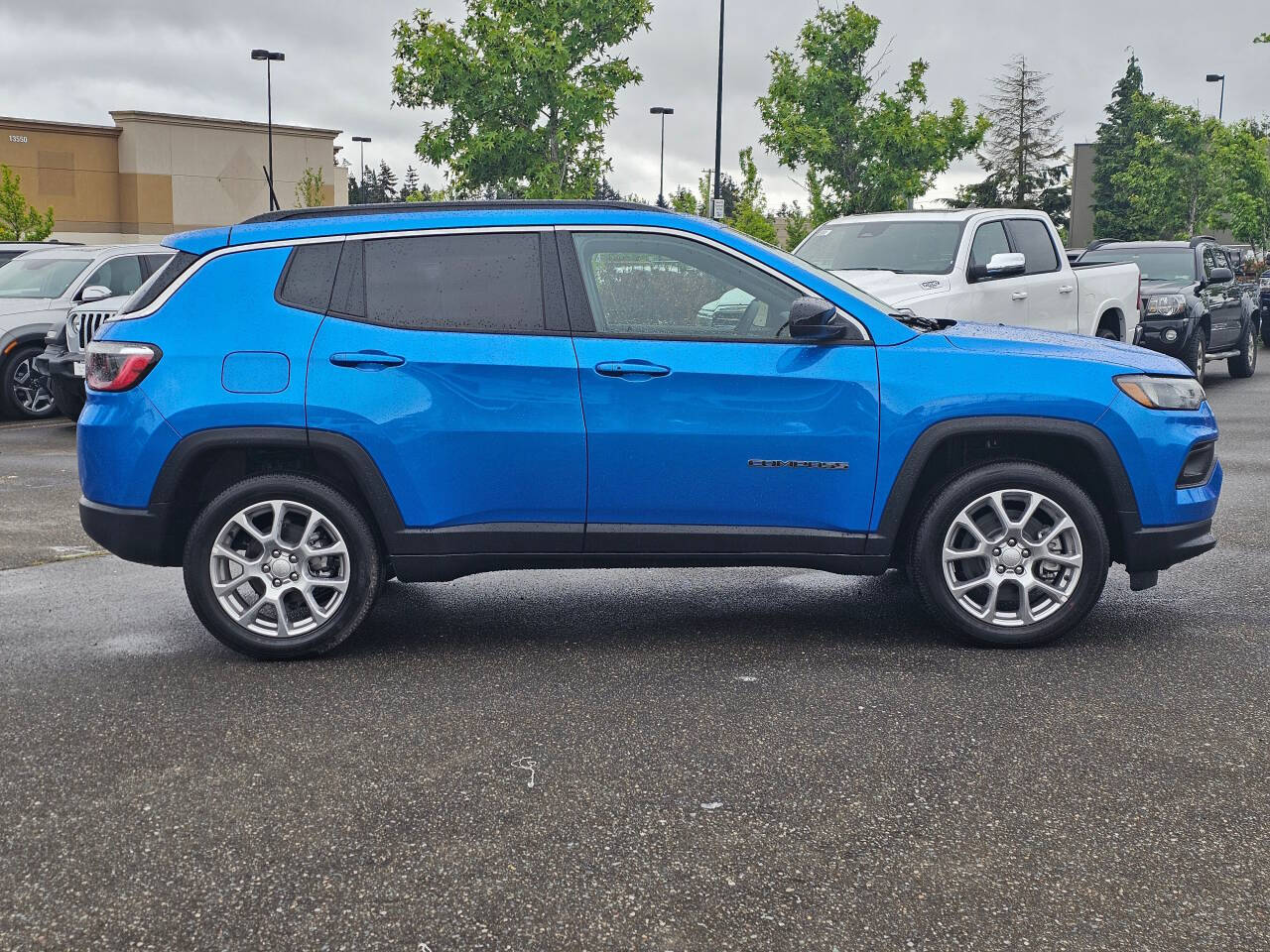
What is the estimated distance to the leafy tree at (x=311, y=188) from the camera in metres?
55.6

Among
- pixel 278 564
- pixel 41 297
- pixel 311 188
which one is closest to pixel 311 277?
pixel 278 564

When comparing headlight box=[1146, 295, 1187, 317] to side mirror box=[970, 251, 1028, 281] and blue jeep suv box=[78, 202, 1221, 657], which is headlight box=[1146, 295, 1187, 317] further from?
blue jeep suv box=[78, 202, 1221, 657]

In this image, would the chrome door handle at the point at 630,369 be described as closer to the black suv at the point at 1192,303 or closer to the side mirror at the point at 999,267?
the side mirror at the point at 999,267

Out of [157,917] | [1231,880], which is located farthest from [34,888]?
[1231,880]

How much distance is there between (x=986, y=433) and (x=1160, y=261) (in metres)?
14.8

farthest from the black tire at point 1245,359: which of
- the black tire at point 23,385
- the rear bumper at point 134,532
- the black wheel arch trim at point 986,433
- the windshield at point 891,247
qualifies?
the rear bumper at point 134,532

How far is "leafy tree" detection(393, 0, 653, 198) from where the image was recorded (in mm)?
33219

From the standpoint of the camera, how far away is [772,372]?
17.5 ft

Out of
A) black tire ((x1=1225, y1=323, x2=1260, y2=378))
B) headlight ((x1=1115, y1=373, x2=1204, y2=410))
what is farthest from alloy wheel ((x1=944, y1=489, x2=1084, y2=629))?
black tire ((x1=1225, y1=323, x2=1260, y2=378))

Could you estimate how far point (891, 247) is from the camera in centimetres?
1251

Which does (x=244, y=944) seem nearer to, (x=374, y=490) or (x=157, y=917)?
(x=157, y=917)

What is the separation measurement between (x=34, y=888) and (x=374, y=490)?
223 centimetres

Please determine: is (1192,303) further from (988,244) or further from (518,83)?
(518,83)

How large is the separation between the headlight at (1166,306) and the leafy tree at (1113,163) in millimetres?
60330
